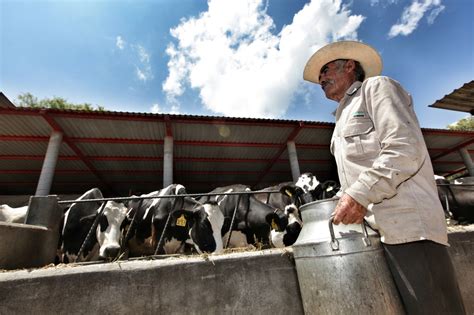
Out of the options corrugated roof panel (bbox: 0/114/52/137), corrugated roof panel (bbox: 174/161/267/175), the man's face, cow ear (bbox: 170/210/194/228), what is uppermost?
corrugated roof panel (bbox: 0/114/52/137)


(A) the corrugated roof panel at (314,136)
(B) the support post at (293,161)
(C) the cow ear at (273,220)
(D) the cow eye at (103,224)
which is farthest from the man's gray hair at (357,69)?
(A) the corrugated roof panel at (314,136)

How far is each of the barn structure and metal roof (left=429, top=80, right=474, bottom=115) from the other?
4043 mm

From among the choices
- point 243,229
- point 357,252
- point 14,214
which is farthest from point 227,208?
point 357,252

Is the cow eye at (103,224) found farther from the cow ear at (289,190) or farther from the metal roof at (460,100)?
the metal roof at (460,100)

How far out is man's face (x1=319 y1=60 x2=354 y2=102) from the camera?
1.86 meters

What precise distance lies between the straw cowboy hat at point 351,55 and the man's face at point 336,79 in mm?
53

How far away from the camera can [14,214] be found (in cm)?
611

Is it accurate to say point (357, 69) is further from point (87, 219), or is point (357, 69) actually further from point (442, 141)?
point (442, 141)

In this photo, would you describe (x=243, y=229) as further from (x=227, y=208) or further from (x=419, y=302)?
(x=419, y=302)

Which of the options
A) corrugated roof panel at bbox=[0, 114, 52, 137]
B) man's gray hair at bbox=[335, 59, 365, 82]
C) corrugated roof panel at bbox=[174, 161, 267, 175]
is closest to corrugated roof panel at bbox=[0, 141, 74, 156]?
corrugated roof panel at bbox=[0, 114, 52, 137]

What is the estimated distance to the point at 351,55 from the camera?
1.95 metres

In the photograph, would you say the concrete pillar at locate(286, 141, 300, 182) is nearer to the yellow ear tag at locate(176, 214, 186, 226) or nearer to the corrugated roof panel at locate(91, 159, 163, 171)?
the corrugated roof panel at locate(91, 159, 163, 171)

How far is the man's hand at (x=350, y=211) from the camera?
4.21ft

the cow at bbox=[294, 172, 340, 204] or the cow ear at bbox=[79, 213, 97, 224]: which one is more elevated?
the cow at bbox=[294, 172, 340, 204]
